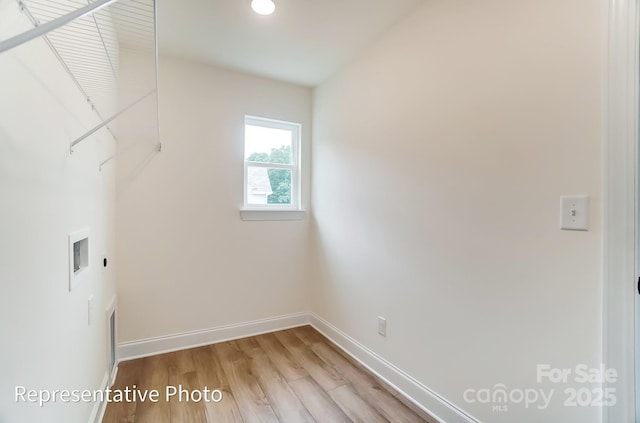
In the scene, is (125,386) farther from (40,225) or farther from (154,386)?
(40,225)

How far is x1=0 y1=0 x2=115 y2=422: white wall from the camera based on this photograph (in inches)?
27.8

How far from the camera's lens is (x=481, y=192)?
4.63 ft

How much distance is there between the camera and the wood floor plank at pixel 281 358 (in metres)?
2.07

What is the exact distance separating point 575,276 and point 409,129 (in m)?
1.16

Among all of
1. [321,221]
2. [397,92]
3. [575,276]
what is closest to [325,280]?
[321,221]

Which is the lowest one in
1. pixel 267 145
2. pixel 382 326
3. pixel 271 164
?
pixel 382 326

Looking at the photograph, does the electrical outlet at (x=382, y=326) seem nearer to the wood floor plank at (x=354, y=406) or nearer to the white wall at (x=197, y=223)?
the wood floor plank at (x=354, y=406)

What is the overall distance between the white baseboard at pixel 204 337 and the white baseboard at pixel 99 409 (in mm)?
453

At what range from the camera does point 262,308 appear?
9.11 feet

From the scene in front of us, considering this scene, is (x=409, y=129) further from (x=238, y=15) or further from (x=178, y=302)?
(x=178, y=302)

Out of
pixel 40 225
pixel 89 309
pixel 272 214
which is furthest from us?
pixel 272 214

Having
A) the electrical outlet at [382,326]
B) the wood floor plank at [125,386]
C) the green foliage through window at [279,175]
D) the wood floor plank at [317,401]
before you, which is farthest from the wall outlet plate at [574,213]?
the wood floor plank at [125,386]

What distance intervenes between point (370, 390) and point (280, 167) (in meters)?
2.10

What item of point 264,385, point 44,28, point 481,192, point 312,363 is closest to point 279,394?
point 264,385
